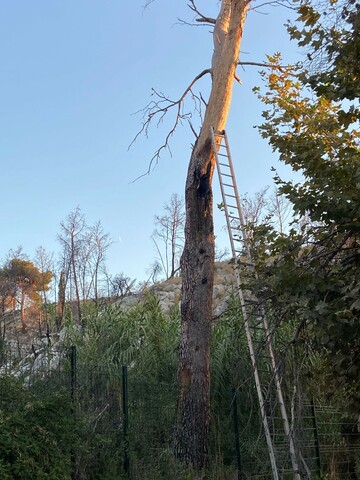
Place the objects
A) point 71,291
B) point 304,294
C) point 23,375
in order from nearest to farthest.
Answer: point 304,294 < point 23,375 < point 71,291

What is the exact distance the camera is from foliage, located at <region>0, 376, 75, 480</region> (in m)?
5.65

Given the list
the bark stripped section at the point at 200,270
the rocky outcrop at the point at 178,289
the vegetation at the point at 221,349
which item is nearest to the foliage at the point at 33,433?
the vegetation at the point at 221,349

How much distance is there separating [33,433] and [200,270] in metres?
3.87

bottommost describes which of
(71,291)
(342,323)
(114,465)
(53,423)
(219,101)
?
(114,465)

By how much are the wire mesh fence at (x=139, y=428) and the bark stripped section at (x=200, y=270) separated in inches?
12.8

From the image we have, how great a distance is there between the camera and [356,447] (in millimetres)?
10594

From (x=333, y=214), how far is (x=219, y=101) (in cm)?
517

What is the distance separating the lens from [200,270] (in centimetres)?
906

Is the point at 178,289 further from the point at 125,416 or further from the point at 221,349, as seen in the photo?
the point at 125,416

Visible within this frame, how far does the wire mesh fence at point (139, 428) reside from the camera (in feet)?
23.1

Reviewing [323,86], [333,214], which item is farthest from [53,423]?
[323,86]

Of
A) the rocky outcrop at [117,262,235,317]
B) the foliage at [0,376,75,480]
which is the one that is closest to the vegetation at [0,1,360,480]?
the foliage at [0,376,75,480]

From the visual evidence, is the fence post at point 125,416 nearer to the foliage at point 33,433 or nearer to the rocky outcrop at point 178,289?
the foliage at point 33,433

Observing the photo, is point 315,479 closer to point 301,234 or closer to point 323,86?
point 301,234
